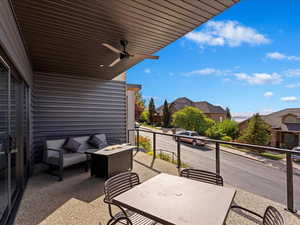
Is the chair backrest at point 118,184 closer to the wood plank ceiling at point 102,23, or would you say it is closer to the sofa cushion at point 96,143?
the wood plank ceiling at point 102,23

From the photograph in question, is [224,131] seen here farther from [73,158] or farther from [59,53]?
[59,53]

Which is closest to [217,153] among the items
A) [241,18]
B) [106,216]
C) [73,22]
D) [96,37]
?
[106,216]

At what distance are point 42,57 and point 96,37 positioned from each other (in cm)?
178

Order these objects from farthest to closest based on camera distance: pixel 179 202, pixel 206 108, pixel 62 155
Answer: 1. pixel 206 108
2. pixel 62 155
3. pixel 179 202

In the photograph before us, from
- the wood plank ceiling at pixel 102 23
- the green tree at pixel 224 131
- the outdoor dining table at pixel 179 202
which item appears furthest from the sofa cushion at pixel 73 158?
the green tree at pixel 224 131

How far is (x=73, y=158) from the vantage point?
13.2 ft

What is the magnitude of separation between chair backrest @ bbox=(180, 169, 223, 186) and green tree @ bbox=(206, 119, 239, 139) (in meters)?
18.5

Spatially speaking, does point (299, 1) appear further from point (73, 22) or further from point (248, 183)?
point (73, 22)

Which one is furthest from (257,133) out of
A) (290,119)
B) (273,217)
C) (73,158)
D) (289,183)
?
(273,217)

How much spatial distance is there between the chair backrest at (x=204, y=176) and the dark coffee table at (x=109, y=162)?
2062mm

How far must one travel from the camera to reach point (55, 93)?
5.00m

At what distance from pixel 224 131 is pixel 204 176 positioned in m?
20.2

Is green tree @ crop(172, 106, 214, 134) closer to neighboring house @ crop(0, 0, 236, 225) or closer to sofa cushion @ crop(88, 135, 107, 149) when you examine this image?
neighboring house @ crop(0, 0, 236, 225)

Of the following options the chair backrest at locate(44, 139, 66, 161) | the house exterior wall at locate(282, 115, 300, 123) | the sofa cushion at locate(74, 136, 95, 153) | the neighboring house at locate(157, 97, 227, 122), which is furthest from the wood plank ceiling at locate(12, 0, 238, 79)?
the neighboring house at locate(157, 97, 227, 122)
